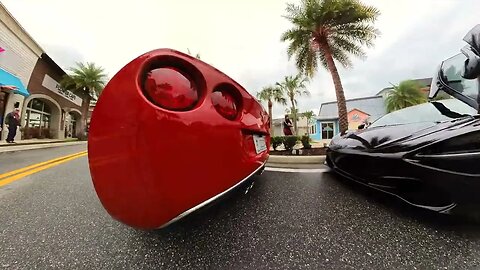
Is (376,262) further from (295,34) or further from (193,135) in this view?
(295,34)

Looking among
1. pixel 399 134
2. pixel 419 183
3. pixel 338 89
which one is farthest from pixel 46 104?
pixel 419 183

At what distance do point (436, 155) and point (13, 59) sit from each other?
61.7 ft

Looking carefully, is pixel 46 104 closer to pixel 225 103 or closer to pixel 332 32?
pixel 332 32

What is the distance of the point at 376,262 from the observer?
1076mm

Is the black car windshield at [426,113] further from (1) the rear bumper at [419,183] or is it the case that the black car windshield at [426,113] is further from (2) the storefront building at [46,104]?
(2) the storefront building at [46,104]

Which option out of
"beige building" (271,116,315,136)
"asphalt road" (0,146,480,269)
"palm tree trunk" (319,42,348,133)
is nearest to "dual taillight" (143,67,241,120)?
"asphalt road" (0,146,480,269)

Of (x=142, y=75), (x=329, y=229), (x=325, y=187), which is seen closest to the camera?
(x=142, y=75)

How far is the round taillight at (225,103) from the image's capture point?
1.08m

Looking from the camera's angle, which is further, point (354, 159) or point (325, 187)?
point (325, 187)

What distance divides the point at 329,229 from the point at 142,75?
137 cm

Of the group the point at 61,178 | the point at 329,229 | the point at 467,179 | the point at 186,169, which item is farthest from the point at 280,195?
the point at 61,178

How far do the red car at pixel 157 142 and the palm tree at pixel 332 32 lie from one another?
925cm

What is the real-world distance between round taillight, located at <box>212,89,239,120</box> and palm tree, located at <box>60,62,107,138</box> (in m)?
25.8

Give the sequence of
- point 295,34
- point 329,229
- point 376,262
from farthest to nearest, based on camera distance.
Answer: point 295,34 → point 329,229 → point 376,262
